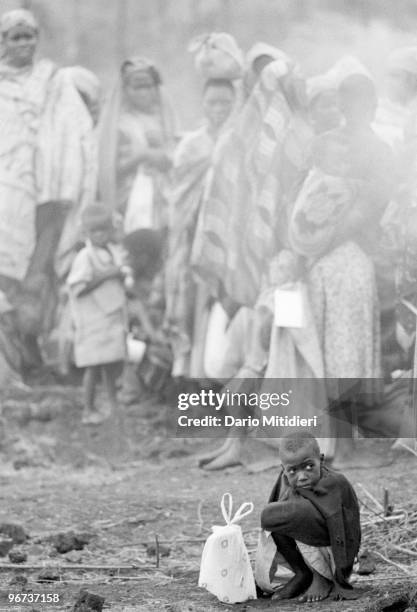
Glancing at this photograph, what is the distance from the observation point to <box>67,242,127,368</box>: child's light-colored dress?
7594 mm

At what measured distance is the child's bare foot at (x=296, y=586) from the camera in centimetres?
482

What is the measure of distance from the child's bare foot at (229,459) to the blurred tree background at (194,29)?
1722 mm

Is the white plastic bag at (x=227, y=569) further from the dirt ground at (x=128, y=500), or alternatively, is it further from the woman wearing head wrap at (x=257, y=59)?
the woman wearing head wrap at (x=257, y=59)

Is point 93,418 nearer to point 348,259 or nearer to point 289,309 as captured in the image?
point 289,309

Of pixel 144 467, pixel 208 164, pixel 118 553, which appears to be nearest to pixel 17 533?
pixel 118 553

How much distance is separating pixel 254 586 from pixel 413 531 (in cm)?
96

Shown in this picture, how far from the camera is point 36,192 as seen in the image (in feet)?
25.8

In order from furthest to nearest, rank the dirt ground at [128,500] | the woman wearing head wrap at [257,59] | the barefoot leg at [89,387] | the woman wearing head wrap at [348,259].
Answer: the barefoot leg at [89,387] → the woman wearing head wrap at [257,59] → the woman wearing head wrap at [348,259] → the dirt ground at [128,500]

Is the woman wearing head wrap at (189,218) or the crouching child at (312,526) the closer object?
the crouching child at (312,526)

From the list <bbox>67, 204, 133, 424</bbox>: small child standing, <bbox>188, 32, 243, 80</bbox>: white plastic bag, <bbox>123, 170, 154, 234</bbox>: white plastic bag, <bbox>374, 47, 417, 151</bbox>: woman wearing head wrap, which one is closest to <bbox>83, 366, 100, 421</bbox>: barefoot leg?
<bbox>67, 204, 133, 424</bbox>: small child standing

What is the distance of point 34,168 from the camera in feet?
25.7

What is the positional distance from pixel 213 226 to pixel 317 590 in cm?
282

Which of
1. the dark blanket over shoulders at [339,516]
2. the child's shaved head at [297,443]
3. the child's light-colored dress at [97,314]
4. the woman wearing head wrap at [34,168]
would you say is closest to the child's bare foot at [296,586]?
the dark blanket over shoulders at [339,516]

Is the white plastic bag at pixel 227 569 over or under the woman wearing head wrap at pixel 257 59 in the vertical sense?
under
